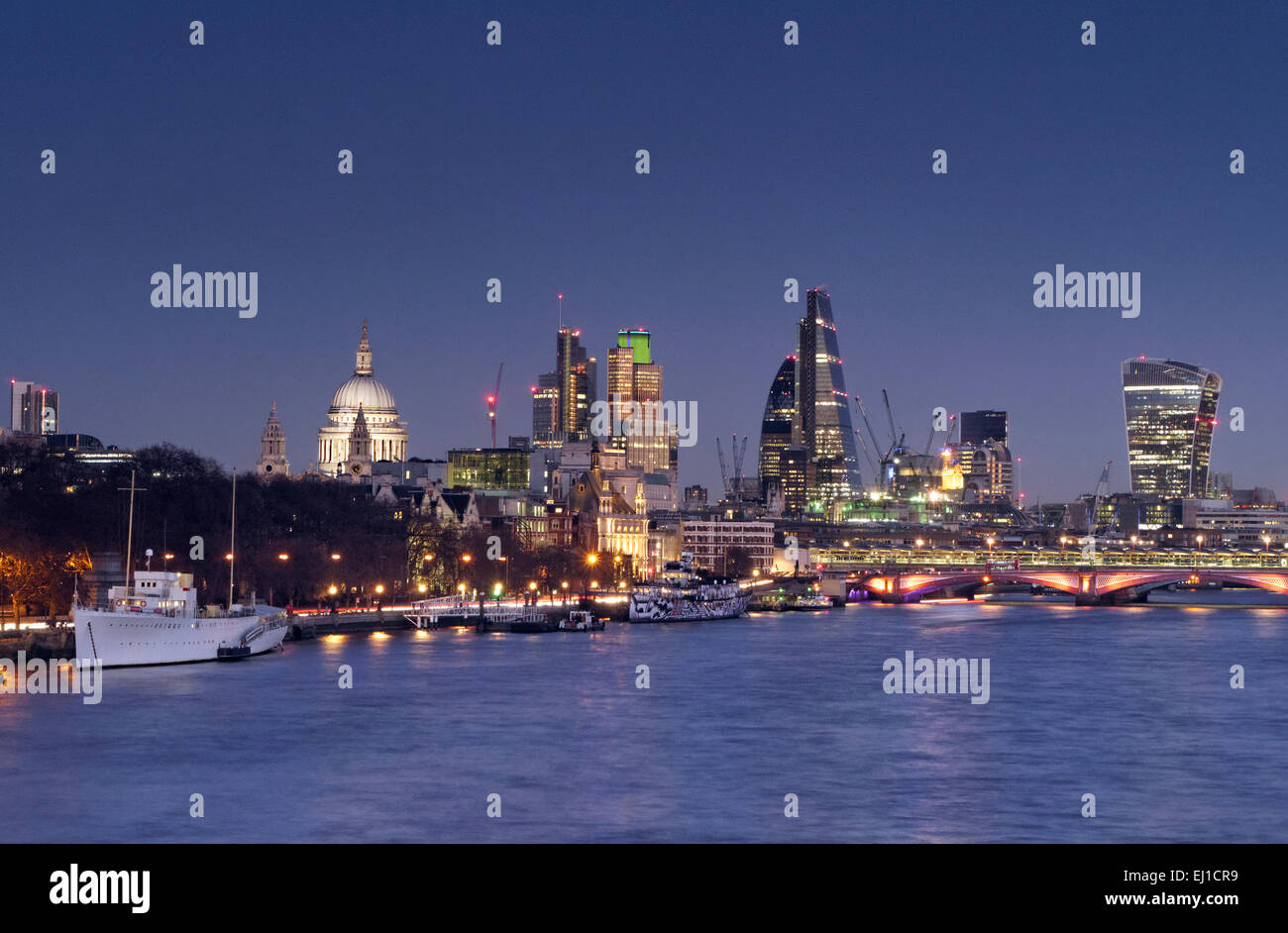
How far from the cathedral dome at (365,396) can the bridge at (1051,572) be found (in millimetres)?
46241

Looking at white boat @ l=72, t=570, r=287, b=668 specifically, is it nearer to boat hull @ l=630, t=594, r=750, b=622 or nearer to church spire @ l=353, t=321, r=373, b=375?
boat hull @ l=630, t=594, r=750, b=622

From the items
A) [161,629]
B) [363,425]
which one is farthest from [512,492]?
[161,629]

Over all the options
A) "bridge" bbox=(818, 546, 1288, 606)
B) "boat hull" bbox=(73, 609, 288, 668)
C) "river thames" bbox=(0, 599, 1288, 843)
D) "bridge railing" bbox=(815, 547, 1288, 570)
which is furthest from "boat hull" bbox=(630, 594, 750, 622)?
"bridge railing" bbox=(815, 547, 1288, 570)

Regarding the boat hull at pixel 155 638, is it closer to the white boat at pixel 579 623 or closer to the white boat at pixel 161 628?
the white boat at pixel 161 628

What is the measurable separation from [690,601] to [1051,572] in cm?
3013

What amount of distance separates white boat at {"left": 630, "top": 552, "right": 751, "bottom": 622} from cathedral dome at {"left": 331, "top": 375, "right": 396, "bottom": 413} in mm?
66024

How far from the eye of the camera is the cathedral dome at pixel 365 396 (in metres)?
169

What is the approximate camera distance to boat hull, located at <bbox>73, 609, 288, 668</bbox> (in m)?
48.4

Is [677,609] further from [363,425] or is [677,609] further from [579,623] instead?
[363,425]

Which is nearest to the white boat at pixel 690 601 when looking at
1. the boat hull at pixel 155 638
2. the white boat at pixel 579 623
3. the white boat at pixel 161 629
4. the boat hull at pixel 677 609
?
the boat hull at pixel 677 609

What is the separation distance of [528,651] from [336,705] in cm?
2044
